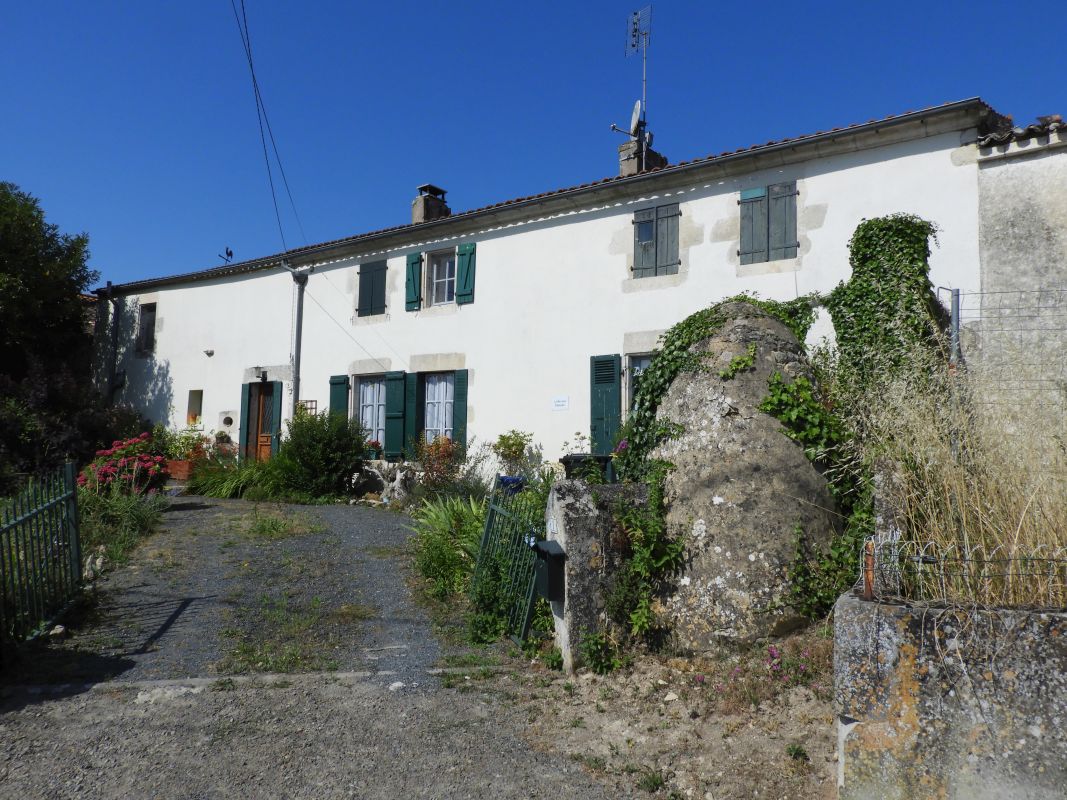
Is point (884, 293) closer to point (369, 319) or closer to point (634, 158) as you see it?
point (634, 158)

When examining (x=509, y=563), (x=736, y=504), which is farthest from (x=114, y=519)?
(x=736, y=504)

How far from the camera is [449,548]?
6898 mm

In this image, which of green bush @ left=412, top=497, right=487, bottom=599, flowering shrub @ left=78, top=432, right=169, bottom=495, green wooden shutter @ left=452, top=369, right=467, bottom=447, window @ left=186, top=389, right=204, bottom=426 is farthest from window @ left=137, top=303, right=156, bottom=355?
green bush @ left=412, top=497, right=487, bottom=599

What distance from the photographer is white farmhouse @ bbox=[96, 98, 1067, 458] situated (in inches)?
352

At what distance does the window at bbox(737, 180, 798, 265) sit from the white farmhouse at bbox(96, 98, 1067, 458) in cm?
2

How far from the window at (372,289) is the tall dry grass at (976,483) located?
10.3m

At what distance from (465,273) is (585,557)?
841cm

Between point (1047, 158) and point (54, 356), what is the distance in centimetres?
1788

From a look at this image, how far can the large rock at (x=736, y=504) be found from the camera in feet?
15.1

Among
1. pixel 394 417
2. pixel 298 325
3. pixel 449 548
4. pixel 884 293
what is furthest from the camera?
pixel 298 325

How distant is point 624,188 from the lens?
425 inches

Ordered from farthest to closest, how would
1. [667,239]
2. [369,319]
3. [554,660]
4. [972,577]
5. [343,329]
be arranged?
1. [343,329]
2. [369,319]
3. [667,239]
4. [554,660]
5. [972,577]

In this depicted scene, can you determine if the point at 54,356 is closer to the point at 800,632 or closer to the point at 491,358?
the point at 491,358

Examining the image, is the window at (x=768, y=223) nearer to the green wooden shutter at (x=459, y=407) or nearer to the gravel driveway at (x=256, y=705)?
the green wooden shutter at (x=459, y=407)
